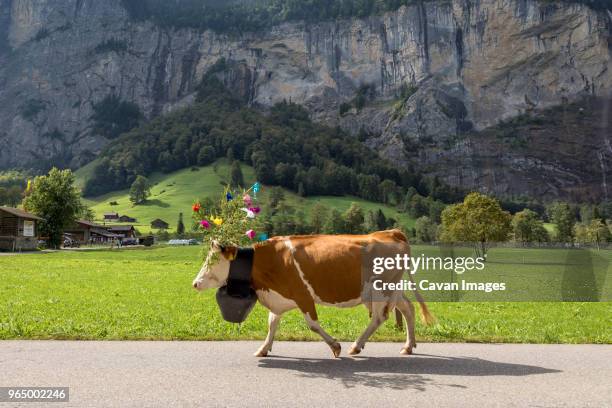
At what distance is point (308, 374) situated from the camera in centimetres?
827

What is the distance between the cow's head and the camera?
9.38 m

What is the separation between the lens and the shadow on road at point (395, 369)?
7.83m

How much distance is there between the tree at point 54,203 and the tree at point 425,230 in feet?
328

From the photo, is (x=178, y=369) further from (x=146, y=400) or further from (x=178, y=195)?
(x=178, y=195)

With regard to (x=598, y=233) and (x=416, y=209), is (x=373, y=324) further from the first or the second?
(x=416, y=209)

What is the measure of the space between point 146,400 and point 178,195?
Answer: 19283cm

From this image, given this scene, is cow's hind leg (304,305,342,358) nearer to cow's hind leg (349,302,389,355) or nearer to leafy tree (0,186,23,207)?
cow's hind leg (349,302,389,355)

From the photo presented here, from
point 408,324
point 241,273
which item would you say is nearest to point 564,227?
point 408,324

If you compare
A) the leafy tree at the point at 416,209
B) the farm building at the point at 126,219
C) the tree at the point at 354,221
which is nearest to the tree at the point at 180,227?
the farm building at the point at 126,219

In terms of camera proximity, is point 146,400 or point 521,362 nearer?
point 146,400

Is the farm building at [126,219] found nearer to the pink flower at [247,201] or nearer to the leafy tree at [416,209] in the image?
the leafy tree at [416,209]

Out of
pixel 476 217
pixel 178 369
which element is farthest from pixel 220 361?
pixel 476 217

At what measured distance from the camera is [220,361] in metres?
9.05

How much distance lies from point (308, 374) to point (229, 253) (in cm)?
244
